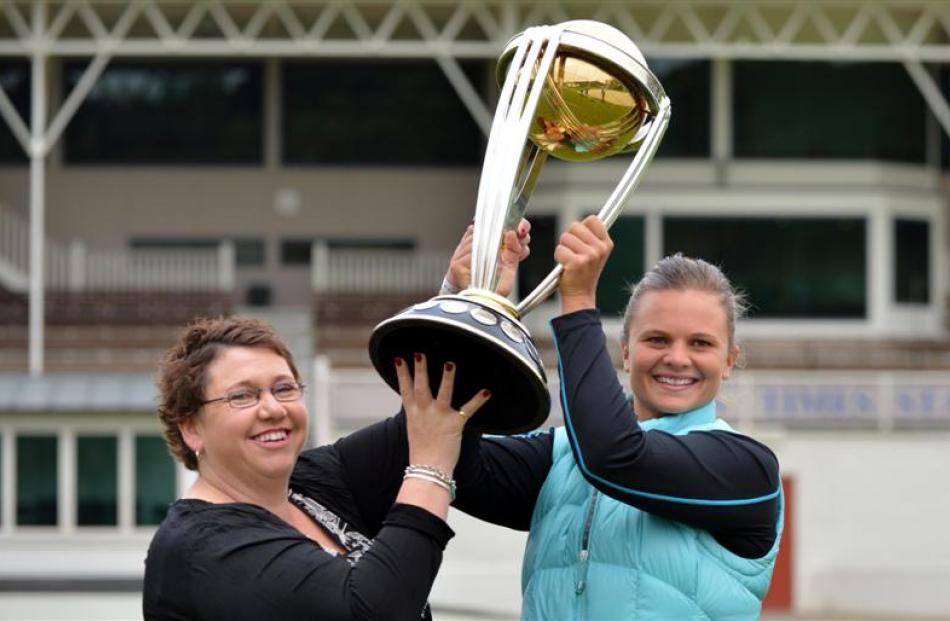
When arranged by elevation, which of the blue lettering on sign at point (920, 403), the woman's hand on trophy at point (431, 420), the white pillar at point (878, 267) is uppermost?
the white pillar at point (878, 267)

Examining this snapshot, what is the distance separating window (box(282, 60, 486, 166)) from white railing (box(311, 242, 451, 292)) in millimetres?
1597

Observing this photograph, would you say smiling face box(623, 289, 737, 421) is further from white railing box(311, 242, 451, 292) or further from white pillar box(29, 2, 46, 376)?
white railing box(311, 242, 451, 292)

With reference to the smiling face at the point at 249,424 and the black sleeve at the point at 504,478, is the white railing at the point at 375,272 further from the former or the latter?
the smiling face at the point at 249,424

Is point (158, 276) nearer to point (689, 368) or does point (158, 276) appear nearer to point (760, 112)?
point (760, 112)

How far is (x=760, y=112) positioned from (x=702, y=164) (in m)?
0.98

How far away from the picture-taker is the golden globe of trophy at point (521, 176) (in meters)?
2.52

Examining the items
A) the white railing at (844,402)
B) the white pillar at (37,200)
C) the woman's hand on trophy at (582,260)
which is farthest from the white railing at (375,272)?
the woman's hand on trophy at (582,260)

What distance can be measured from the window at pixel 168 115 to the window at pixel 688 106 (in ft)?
18.5

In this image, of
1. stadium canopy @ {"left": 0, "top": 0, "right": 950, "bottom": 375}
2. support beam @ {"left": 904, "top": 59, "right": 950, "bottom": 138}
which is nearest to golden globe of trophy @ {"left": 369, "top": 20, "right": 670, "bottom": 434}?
stadium canopy @ {"left": 0, "top": 0, "right": 950, "bottom": 375}

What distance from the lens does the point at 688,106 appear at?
22297 millimetres

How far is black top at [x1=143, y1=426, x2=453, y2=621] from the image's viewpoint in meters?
2.49

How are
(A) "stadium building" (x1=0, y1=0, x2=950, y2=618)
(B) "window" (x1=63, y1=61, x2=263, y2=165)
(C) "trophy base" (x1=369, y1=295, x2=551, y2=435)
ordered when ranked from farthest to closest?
(B) "window" (x1=63, y1=61, x2=263, y2=165)
(A) "stadium building" (x1=0, y1=0, x2=950, y2=618)
(C) "trophy base" (x1=369, y1=295, x2=551, y2=435)

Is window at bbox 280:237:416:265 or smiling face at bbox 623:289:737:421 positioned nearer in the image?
smiling face at bbox 623:289:737:421

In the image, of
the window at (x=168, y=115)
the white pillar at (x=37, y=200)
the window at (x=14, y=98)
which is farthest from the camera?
the window at (x=168, y=115)
